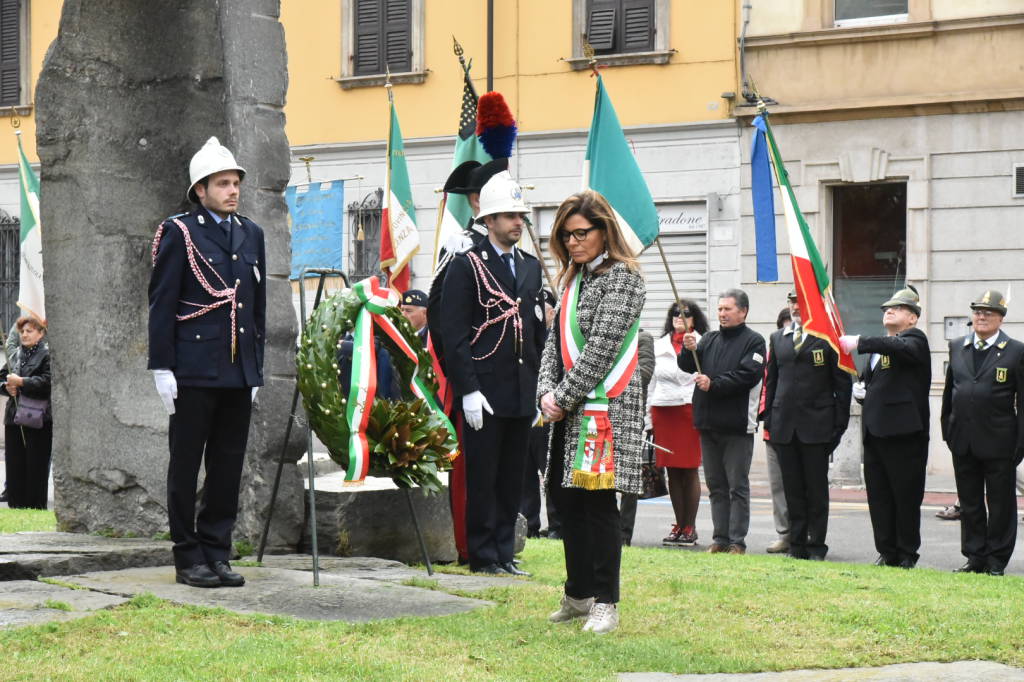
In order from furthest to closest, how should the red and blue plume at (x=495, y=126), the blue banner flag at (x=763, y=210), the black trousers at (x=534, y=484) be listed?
the blue banner flag at (x=763, y=210), the black trousers at (x=534, y=484), the red and blue plume at (x=495, y=126)

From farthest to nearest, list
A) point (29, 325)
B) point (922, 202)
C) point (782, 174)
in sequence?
point (922, 202) → point (29, 325) → point (782, 174)

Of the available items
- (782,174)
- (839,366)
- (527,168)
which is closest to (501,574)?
(839,366)

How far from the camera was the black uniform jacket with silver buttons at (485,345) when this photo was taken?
8.19 meters

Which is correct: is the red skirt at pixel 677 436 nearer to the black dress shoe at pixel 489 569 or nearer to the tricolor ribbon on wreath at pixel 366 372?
the black dress shoe at pixel 489 569

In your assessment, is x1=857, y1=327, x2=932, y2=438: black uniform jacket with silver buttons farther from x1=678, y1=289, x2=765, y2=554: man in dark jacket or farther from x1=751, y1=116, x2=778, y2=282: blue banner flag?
x1=751, y1=116, x2=778, y2=282: blue banner flag

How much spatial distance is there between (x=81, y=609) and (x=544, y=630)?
6.19 ft

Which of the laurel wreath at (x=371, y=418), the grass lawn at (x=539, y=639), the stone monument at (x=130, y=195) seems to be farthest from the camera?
the stone monument at (x=130, y=195)

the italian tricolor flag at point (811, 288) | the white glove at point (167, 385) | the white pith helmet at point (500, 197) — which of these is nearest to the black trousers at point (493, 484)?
the white pith helmet at point (500, 197)

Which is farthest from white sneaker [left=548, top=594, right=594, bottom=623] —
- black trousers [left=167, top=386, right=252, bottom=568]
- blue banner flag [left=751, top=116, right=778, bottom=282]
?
blue banner flag [left=751, top=116, right=778, bottom=282]

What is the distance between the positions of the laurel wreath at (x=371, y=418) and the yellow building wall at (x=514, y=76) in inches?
543

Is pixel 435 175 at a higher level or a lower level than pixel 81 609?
higher

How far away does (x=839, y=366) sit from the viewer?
11.1m

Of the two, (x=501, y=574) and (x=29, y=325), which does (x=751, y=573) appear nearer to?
(x=501, y=574)

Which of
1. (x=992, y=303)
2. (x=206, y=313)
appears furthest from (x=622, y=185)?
(x=206, y=313)
